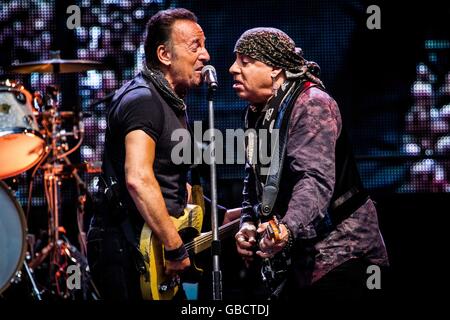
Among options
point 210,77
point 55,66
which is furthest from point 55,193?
point 210,77

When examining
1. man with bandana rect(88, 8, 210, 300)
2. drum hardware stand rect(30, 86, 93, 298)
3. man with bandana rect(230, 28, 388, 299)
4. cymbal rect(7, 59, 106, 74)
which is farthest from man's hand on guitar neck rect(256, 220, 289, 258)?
cymbal rect(7, 59, 106, 74)

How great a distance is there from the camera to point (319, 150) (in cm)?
316

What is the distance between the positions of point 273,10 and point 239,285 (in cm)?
229

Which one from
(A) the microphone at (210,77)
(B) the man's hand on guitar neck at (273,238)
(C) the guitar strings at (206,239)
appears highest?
(A) the microphone at (210,77)

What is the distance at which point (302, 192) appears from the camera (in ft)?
10.2

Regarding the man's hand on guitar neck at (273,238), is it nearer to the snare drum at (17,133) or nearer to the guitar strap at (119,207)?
the guitar strap at (119,207)

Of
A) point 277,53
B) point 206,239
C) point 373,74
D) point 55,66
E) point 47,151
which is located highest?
point 277,53

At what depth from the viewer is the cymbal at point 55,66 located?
21.2 ft

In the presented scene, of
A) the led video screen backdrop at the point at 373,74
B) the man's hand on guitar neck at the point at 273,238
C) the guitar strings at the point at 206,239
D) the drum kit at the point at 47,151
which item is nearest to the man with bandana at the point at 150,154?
the guitar strings at the point at 206,239

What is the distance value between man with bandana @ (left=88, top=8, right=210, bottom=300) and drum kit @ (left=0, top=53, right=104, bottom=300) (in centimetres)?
245

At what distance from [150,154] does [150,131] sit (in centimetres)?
10

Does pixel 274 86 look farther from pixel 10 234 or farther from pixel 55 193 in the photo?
pixel 55 193

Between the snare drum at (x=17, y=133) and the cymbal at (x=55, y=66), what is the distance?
0.99 ft
